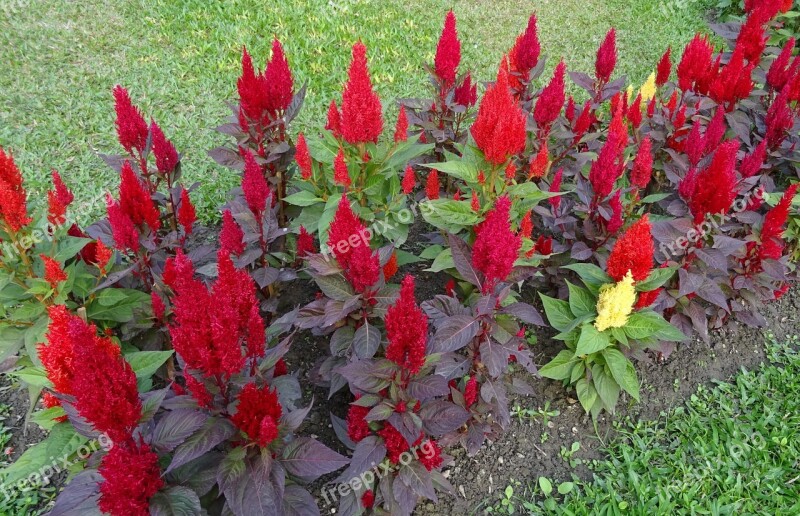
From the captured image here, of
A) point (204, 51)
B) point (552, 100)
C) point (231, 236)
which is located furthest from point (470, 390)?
point (204, 51)

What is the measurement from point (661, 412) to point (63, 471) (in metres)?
3.26

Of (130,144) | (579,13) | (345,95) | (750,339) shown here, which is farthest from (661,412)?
(579,13)

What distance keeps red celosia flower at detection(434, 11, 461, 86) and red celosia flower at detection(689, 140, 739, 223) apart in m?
1.60

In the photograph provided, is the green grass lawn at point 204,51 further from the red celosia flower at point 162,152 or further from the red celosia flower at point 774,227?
the red celosia flower at point 774,227

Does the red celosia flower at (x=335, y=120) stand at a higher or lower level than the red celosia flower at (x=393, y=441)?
higher

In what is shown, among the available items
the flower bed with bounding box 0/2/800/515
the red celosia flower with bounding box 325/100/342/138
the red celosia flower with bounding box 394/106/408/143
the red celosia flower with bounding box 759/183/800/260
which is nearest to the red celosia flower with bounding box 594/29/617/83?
the flower bed with bounding box 0/2/800/515

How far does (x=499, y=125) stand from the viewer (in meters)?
2.48

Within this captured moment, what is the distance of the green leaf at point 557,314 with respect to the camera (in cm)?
299

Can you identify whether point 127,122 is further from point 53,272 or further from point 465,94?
point 465,94

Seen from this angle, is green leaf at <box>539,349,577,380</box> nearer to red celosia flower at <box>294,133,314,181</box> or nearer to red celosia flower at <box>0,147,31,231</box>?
red celosia flower at <box>294,133,314,181</box>

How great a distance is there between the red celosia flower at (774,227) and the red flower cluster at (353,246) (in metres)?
2.42

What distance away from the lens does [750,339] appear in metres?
3.61

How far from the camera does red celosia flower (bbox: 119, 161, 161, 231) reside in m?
2.64

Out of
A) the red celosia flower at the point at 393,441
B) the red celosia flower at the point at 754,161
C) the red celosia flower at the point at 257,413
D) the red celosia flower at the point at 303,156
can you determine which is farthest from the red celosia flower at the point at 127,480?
the red celosia flower at the point at 754,161
